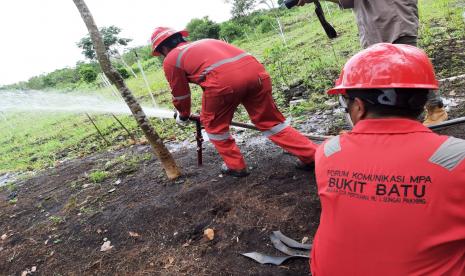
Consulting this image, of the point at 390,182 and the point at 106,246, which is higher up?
the point at 390,182

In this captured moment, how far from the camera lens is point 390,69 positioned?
1480 millimetres

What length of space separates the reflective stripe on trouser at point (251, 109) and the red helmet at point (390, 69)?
2127mm

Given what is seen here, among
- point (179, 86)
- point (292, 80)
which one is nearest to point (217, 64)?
point (179, 86)

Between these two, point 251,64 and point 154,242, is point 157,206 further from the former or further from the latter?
point 251,64

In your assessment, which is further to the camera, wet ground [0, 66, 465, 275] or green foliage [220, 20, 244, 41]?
green foliage [220, 20, 244, 41]

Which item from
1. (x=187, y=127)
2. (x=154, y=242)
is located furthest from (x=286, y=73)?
(x=154, y=242)

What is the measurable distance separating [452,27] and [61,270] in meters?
8.01

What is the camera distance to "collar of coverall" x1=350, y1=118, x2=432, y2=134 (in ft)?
4.64

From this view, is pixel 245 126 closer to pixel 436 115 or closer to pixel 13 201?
pixel 436 115

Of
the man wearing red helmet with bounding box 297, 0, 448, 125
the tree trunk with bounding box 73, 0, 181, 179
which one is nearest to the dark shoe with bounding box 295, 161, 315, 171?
the man wearing red helmet with bounding box 297, 0, 448, 125

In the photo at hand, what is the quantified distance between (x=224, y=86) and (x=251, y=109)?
0.49m

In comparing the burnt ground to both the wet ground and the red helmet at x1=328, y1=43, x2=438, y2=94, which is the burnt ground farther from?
the red helmet at x1=328, y1=43, x2=438, y2=94

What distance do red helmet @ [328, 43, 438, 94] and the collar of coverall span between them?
0.14 m

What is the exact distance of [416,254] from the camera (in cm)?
135
